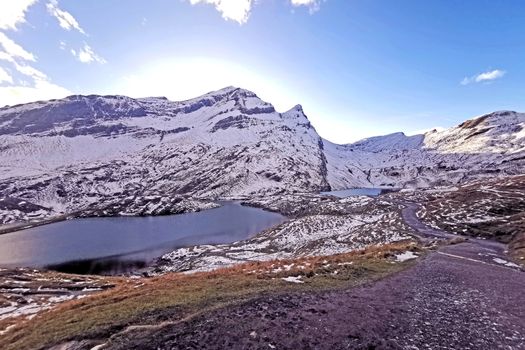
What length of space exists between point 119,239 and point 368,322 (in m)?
134

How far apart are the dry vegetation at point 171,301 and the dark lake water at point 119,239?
75.3 m

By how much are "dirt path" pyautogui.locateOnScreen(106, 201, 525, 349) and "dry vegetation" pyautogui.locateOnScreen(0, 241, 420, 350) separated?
1582 mm

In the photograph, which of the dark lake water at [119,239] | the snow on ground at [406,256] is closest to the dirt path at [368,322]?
the snow on ground at [406,256]

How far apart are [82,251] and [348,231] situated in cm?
9209

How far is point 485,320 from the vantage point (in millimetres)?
17109

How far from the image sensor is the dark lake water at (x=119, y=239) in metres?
101

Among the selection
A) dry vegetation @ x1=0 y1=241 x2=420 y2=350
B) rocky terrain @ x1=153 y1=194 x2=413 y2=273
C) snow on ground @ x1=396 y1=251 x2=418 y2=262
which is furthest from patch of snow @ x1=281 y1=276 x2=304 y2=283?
rocky terrain @ x1=153 y1=194 x2=413 y2=273

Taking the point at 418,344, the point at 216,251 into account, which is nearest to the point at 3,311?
the point at 418,344

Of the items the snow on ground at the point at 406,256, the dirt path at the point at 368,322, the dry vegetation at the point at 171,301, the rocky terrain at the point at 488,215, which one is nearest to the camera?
the dirt path at the point at 368,322

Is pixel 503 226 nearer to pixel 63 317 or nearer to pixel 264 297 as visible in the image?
pixel 264 297

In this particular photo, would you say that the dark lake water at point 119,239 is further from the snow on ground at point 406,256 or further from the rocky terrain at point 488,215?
the snow on ground at point 406,256

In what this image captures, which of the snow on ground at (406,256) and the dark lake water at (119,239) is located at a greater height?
the snow on ground at (406,256)

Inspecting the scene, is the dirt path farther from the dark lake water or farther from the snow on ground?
the dark lake water

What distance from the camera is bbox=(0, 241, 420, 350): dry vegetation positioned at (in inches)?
622
